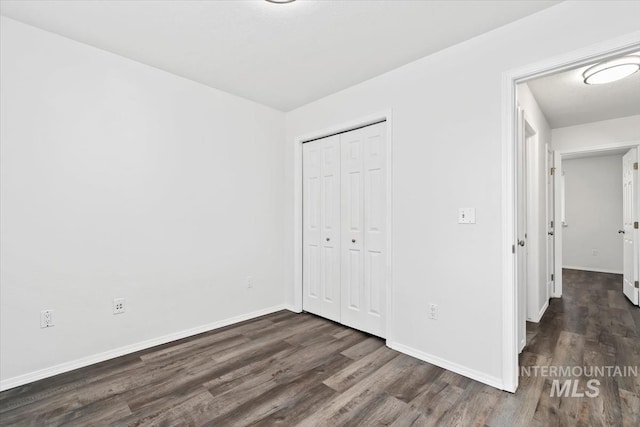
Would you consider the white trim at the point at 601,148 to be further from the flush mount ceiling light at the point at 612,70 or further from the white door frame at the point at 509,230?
Result: the white door frame at the point at 509,230

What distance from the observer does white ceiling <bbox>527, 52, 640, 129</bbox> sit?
3102 millimetres

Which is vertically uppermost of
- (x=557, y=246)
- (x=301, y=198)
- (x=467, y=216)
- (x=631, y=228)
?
(x=301, y=198)

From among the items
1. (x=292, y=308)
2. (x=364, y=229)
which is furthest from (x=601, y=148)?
(x=292, y=308)

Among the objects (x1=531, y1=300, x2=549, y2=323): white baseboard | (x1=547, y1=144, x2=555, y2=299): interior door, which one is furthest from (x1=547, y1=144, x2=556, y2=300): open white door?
(x1=531, y1=300, x2=549, y2=323): white baseboard

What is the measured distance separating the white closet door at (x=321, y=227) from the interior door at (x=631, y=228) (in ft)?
13.0

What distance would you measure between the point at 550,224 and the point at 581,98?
67.6 inches

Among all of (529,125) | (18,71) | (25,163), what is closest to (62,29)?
(18,71)

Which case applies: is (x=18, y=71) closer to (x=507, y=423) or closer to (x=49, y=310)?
(x=49, y=310)

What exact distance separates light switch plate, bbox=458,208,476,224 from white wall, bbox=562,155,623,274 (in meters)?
6.11

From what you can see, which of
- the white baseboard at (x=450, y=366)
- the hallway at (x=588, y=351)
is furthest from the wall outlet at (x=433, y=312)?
A: the hallway at (x=588, y=351)

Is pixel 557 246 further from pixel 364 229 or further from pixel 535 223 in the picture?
pixel 364 229

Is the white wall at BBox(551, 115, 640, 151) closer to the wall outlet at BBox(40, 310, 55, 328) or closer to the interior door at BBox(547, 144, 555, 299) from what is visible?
the interior door at BBox(547, 144, 555, 299)

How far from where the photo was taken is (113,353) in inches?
101

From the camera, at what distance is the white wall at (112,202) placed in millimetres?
2180
